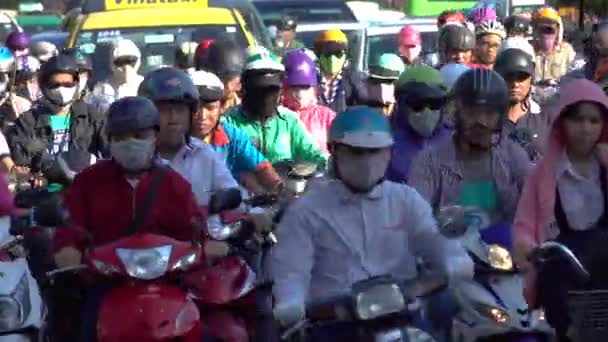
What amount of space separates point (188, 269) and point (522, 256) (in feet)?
4.41

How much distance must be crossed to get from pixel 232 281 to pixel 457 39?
19.5 ft

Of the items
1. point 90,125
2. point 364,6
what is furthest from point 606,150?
point 364,6

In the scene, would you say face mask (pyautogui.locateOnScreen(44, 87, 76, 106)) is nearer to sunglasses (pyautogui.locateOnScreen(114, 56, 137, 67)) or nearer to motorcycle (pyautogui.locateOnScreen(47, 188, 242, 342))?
sunglasses (pyautogui.locateOnScreen(114, 56, 137, 67))

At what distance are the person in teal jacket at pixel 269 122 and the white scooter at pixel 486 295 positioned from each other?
3.14 meters

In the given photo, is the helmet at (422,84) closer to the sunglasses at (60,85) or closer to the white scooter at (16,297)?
the white scooter at (16,297)

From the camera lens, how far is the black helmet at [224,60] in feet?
37.4

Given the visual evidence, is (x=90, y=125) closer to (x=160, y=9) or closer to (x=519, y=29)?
(x=160, y=9)

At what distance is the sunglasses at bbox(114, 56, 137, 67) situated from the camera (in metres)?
13.6

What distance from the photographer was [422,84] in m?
8.67

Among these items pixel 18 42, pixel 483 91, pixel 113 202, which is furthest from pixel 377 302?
pixel 18 42

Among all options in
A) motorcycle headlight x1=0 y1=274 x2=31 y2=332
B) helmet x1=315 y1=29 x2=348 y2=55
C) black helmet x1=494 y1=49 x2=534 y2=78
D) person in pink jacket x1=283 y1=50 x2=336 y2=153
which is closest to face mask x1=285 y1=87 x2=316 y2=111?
person in pink jacket x1=283 y1=50 x2=336 y2=153

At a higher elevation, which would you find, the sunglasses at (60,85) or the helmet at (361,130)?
the helmet at (361,130)

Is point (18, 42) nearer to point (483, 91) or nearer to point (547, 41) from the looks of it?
point (547, 41)

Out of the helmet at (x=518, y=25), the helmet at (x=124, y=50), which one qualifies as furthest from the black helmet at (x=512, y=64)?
the helmet at (x=518, y=25)
